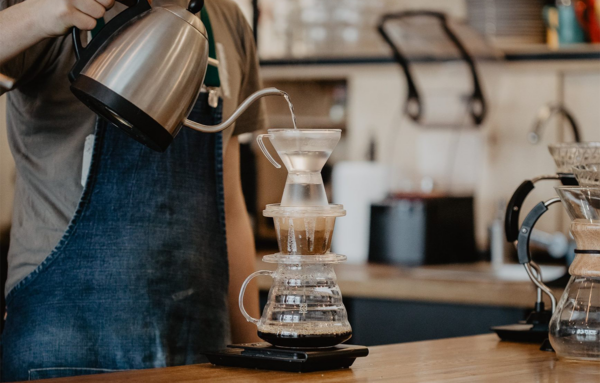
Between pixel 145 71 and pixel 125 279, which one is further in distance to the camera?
pixel 125 279

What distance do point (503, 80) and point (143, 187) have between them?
2596 millimetres

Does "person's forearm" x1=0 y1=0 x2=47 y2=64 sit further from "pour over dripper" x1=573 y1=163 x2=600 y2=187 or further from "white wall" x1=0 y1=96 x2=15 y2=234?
"white wall" x1=0 y1=96 x2=15 y2=234

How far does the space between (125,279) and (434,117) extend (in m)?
2.40

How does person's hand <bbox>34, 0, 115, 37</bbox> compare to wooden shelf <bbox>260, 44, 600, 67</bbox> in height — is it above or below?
below

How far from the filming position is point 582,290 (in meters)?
1.12

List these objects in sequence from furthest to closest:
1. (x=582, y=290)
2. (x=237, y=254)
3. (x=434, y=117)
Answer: (x=434, y=117), (x=237, y=254), (x=582, y=290)

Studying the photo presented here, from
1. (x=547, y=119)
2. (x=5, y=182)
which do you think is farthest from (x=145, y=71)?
(x=5, y=182)

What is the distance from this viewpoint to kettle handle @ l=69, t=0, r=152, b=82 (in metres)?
0.99

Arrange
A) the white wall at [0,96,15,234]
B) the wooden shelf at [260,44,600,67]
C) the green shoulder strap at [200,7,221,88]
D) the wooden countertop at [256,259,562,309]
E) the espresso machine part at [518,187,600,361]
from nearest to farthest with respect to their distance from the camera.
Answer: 1. the espresso machine part at [518,187,600,361]
2. the green shoulder strap at [200,7,221,88]
3. the wooden countertop at [256,259,562,309]
4. the wooden shelf at [260,44,600,67]
5. the white wall at [0,96,15,234]

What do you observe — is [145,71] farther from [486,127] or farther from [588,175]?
[486,127]

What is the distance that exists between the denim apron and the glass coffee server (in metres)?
0.33

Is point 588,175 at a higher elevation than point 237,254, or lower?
higher

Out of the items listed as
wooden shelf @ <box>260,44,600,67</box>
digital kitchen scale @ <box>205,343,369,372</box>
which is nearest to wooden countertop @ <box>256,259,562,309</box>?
wooden shelf @ <box>260,44,600,67</box>

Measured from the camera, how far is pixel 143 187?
1.35 meters
